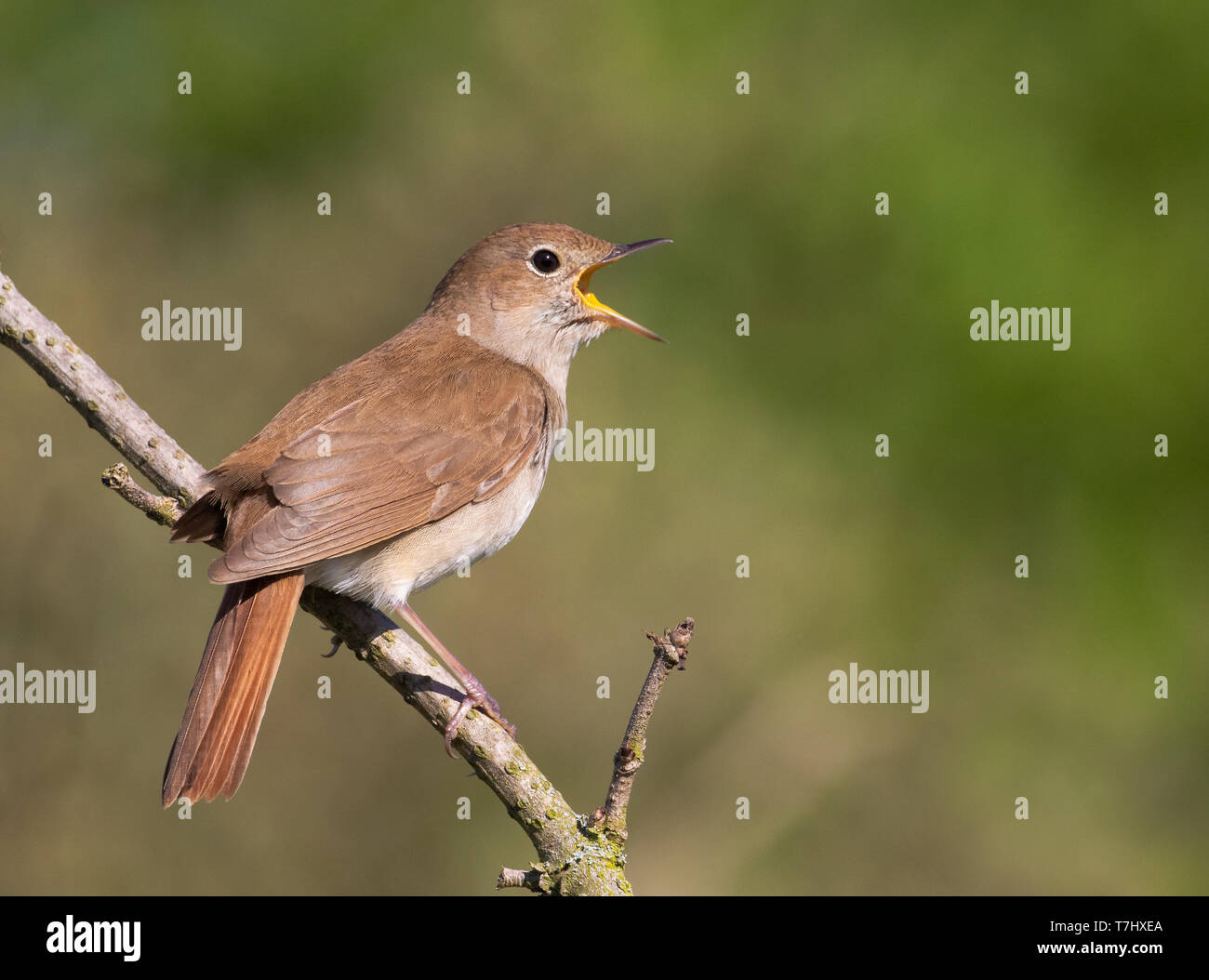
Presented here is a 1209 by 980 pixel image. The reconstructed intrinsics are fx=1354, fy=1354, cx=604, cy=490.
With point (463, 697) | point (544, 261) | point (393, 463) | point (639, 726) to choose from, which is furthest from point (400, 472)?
point (639, 726)

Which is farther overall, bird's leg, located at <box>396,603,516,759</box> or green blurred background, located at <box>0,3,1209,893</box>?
green blurred background, located at <box>0,3,1209,893</box>

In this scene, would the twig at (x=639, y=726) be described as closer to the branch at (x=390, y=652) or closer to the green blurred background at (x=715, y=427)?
the branch at (x=390, y=652)

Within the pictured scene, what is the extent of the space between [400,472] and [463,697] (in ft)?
3.02

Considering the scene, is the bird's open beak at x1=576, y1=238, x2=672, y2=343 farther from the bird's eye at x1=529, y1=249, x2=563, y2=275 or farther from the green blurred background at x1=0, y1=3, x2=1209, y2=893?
the green blurred background at x1=0, y1=3, x2=1209, y2=893

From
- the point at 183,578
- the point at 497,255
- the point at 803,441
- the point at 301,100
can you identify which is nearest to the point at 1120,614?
the point at 803,441

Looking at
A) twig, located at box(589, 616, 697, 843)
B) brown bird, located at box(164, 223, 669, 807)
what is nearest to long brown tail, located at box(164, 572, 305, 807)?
brown bird, located at box(164, 223, 669, 807)

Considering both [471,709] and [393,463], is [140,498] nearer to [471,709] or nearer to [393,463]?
[393,463]

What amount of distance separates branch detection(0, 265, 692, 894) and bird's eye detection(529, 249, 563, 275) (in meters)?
1.83

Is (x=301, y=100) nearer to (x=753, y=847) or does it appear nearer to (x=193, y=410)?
(x=193, y=410)

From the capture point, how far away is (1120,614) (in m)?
7.08

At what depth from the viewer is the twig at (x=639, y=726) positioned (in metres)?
3.34

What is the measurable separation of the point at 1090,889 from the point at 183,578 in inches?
188

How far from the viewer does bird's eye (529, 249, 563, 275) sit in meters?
5.72

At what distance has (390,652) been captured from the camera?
4.33m
